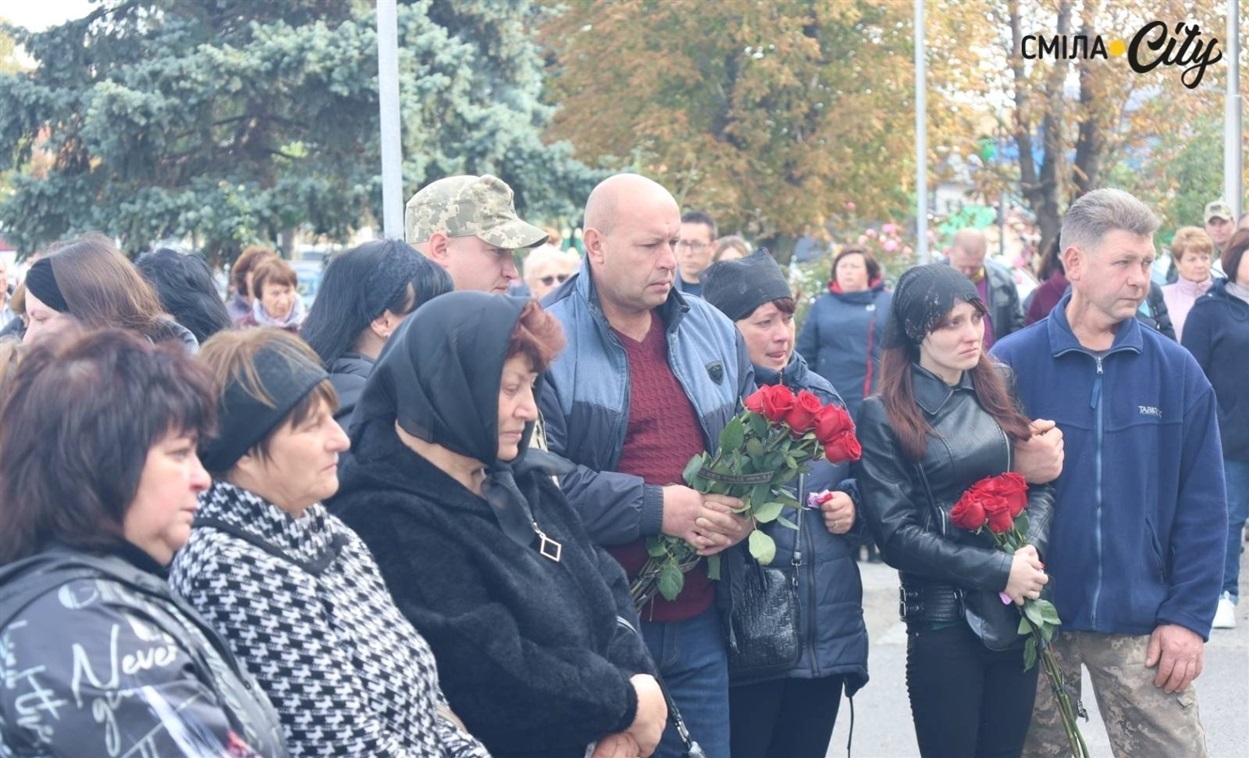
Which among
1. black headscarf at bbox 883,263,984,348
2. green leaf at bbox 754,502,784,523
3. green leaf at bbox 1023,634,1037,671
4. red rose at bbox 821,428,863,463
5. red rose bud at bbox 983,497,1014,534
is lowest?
green leaf at bbox 1023,634,1037,671

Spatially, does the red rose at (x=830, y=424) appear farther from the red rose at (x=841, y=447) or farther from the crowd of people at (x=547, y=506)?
the crowd of people at (x=547, y=506)

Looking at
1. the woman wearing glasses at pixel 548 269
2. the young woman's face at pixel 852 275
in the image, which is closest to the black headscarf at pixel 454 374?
the woman wearing glasses at pixel 548 269

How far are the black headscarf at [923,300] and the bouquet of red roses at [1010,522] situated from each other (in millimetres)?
489

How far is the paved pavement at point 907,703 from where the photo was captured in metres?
6.51

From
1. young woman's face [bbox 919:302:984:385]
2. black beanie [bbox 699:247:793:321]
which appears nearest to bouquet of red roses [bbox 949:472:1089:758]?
young woman's face [bbox 919:302:984:385]

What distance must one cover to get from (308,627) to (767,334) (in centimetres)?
247

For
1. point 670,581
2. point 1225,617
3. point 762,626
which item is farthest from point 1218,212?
point 670,581

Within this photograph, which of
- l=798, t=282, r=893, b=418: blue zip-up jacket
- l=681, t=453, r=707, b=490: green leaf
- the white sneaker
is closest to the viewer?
l=681, t=453, r=707, b=490: green leaf

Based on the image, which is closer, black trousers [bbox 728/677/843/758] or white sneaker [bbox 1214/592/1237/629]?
black trousers [bbox 728/677/843/758]

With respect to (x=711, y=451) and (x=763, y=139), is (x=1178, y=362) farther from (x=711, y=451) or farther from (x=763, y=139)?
(x=763, y=139)

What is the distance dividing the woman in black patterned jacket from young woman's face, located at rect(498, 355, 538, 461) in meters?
0.41

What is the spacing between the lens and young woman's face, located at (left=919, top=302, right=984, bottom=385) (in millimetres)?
4488

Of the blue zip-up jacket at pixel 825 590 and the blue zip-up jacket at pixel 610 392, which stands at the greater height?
the blue zip-up jacket at pixel 610 392

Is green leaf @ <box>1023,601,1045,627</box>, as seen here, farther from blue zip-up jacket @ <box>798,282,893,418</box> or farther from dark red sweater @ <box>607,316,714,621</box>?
blue zip-up jacket @ <box>798,282,893,418</box>
